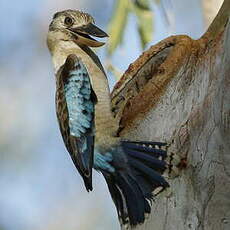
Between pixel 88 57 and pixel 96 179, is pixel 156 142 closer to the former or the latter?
pixel 88 57

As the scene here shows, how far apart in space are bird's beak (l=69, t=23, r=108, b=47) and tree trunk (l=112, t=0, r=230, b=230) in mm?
414

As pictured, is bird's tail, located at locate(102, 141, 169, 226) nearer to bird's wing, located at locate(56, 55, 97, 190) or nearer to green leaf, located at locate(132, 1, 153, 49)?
bird's wing, located at locate(56, 55, 97, 190)

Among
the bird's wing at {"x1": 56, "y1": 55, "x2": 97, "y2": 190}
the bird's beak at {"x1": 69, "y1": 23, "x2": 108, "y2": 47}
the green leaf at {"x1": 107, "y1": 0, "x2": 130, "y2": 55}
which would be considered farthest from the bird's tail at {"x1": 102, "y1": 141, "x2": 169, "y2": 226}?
the green leaf at {"x1": 107, "y1": 0, "x2": 130, "y2": 55}

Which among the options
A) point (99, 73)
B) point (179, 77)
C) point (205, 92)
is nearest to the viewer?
point (205, 92)

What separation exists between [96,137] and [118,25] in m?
1.88

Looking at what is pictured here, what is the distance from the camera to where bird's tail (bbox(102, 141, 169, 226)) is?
3.40 meters

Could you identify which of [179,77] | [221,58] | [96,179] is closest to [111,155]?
[179,77]

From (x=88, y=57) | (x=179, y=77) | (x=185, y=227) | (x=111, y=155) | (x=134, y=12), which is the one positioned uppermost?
(x=134, y=12)

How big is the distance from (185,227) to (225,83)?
0.59 meters

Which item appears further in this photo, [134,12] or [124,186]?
[134,12]

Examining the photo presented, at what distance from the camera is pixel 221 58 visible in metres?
3.21

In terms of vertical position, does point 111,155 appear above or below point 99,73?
below

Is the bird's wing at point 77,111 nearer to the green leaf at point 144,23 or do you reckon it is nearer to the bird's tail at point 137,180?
the bird's tail at point 137,180

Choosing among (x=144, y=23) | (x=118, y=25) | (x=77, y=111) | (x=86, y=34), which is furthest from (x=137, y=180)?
(x=118, y=25)
